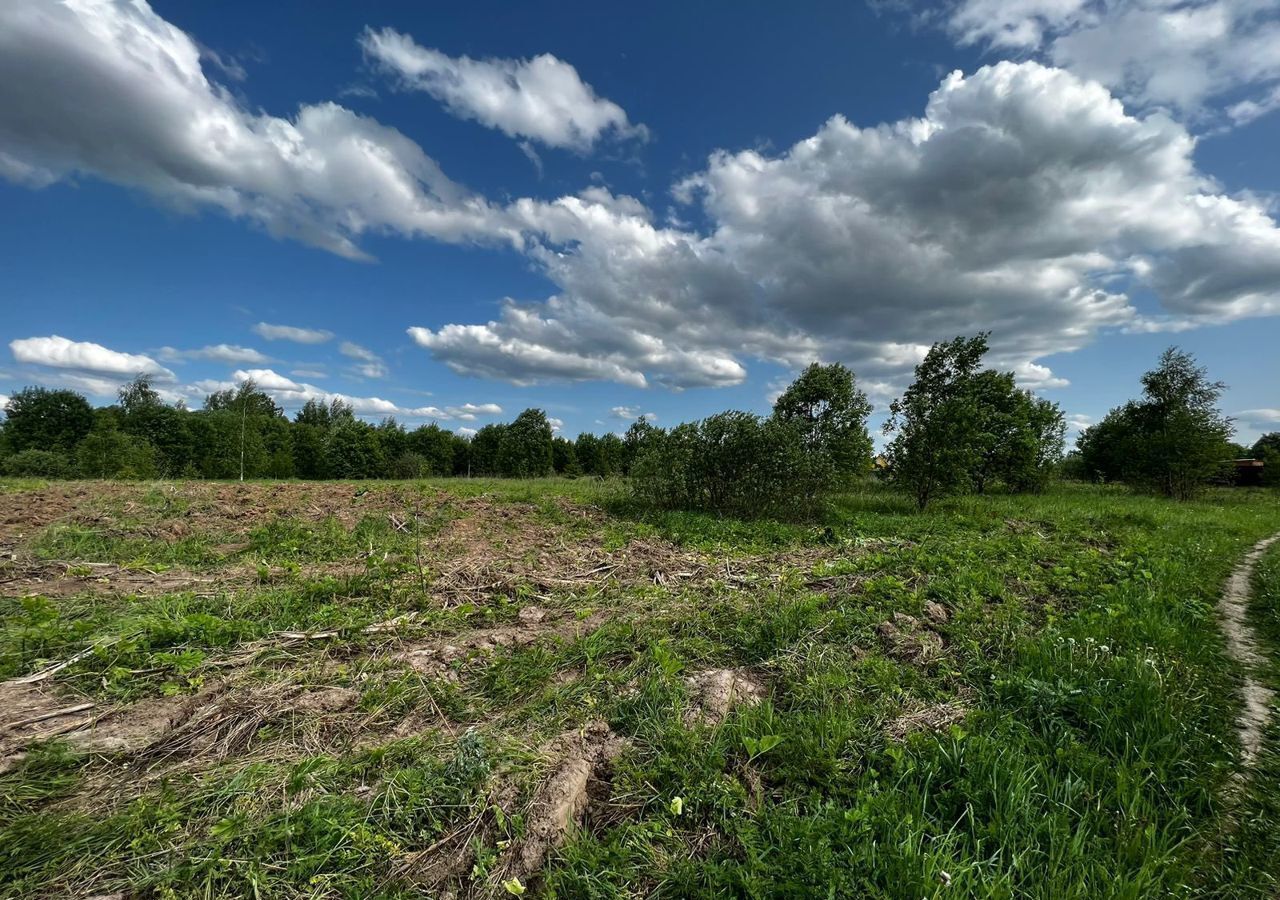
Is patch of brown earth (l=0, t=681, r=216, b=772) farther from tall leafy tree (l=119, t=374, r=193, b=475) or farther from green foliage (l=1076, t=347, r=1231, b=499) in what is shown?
tall leafy tree (l=119, t=374, r=193, b=475)

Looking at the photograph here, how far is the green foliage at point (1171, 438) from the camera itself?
25.6 meters

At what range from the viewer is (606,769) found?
10.2 ft

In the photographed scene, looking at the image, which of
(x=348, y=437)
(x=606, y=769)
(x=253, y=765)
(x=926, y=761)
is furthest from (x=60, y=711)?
(x=348, y=437)

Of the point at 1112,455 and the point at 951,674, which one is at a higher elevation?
the point at 1112,455

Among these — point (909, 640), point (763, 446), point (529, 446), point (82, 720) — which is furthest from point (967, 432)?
point (529, 446)

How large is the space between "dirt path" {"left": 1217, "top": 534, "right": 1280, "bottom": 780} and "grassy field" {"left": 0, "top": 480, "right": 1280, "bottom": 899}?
0.37 feet

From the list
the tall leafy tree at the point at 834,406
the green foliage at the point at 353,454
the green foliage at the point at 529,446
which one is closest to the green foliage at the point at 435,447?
the green foliage at the point at 353,454

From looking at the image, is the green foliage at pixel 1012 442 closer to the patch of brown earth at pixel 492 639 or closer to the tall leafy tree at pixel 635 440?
the tall leafy tree at pixel 635 440

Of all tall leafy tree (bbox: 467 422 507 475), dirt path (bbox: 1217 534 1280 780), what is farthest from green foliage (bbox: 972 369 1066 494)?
tall leafy tree (bbox: 467 422 507 475)

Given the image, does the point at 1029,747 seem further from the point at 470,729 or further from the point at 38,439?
the point at 38,439

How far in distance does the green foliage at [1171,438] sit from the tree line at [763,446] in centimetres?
7

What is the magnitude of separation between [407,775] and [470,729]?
56 cm

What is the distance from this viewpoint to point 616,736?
135 inches

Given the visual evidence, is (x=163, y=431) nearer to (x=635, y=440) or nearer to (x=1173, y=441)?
(x=635, y=440)
